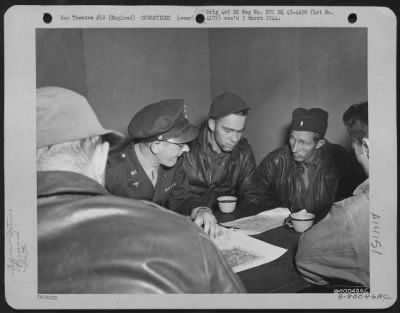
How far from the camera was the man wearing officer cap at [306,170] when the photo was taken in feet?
3.19

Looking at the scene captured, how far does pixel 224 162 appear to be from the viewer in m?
1.02

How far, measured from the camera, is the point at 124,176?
950mm

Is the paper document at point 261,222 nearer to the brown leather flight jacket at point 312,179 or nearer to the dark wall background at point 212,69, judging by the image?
the brown leather flight jacket at point 312,179

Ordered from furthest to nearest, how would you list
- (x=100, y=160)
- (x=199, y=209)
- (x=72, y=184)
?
(x=199, y=209), (x=100, y=160), (x=72, y=184)

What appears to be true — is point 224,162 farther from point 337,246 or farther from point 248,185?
point 337,246

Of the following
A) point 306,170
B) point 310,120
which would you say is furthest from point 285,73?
point 306,170

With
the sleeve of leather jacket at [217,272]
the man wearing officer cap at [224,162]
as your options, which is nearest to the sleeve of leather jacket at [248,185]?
the man wearing officer cap at [224,162]

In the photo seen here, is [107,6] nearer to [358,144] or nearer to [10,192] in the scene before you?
[10,192]

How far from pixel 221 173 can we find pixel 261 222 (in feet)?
0.50

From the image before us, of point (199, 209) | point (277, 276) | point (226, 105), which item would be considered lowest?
point (277, 276)

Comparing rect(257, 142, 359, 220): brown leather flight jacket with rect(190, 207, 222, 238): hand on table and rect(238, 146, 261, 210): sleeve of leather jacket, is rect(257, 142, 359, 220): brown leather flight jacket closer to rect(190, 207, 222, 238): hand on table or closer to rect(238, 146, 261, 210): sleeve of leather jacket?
rect(238, 146, 261, 210): sleeve of leather jacket

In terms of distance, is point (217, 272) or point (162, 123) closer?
point (217, 272)

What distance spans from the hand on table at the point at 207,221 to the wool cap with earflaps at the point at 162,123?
17 centimetres

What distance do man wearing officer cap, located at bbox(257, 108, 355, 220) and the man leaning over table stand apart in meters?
0.04
